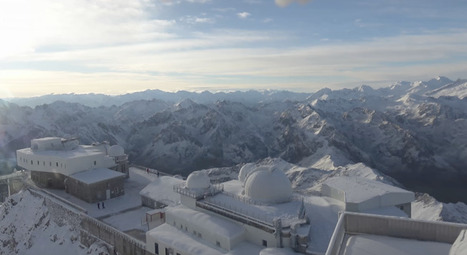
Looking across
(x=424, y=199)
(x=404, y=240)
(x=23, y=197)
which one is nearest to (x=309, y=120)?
(x=424, y=199)

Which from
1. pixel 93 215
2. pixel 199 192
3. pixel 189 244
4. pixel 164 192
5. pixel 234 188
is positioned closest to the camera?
pixel 189 244

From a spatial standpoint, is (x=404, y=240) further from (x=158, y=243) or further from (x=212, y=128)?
(x=212, y=128)

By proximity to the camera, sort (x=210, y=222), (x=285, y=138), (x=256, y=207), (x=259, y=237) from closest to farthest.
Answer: (x=259, y=237)
(x=210, y=222)
(x=256, y=207)
(x=285, y=138)

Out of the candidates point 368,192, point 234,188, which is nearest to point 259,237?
point 234,188

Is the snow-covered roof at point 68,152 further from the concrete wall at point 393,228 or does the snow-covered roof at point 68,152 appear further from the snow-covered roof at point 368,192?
the concrete wall at point 393,228

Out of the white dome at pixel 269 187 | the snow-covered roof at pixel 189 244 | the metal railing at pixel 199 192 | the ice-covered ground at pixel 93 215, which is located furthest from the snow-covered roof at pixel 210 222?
the ice-covered ground at pixel 93 215

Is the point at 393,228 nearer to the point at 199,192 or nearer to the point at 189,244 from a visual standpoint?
the point at 189,244

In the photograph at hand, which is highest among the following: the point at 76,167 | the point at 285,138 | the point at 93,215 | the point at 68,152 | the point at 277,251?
the point at 68,152
